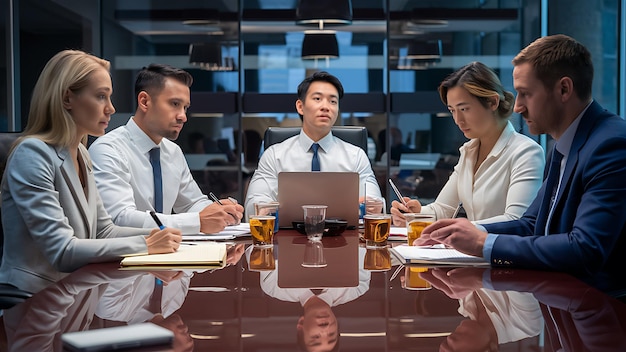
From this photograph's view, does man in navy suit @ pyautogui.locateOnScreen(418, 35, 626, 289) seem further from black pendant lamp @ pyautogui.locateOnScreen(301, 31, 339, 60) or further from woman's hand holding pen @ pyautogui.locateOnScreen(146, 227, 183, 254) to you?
black pendant lamp @ pyautogui.locateOnScreen(301, 31, 339, 60)

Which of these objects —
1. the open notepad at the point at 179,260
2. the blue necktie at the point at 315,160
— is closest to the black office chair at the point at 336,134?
the blue necktie at the point at 315,160

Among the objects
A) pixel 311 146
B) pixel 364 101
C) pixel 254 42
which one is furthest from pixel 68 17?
pixel 311 146

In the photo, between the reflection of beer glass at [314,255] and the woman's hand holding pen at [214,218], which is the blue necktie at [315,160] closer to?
the woman's hand holding pen at [214,218]

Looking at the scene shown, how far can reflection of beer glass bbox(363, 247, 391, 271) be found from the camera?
1943 mm

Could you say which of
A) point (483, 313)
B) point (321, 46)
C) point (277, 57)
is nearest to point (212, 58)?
point (277, 57)

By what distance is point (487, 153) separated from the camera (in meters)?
3.22

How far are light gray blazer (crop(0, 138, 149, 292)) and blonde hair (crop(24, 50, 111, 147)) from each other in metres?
0.06

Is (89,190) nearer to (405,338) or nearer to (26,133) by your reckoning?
(26,133)

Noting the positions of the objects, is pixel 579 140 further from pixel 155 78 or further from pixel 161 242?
pixel 155 78

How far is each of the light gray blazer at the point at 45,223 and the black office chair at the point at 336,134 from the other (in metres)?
2.03

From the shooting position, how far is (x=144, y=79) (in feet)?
11.5

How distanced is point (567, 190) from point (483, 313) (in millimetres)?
797

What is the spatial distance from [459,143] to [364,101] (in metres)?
0.97

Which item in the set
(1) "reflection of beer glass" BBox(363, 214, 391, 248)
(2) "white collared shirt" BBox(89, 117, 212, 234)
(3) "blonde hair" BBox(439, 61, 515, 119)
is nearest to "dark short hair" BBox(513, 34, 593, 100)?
(1) "reflection of beer glass" BBox(363, 214, 391, 248)
